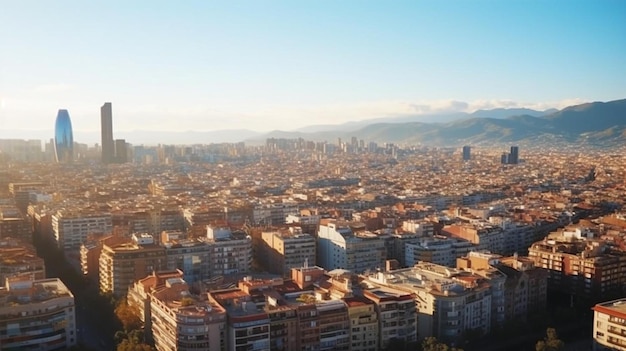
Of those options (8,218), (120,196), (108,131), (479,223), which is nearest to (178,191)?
(120,196)

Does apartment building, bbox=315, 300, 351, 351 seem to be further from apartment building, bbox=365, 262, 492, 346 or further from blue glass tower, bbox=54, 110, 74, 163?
blue glass tower, bbox=54, 110, 74, 163

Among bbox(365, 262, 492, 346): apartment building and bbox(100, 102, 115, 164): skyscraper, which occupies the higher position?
bbox(100, 102, 115, 164): skyscraper

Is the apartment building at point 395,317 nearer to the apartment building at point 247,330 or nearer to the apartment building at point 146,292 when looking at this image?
the apartment building at point 247,330

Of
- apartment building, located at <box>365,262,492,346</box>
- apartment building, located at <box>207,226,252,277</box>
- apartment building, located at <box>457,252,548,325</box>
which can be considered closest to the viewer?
apartment building, located at <box>365,262,492,346</box>

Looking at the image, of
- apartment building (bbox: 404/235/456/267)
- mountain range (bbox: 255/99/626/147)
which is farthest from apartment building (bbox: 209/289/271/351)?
mountain range (bbox: 255/99/626/147)

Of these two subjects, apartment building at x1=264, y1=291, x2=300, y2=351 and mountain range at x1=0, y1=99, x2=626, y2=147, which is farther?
mountain range at x1=0, y1=99, x2=626, y2=147

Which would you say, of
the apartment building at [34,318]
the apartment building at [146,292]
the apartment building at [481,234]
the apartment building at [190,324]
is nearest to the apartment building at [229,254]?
the apartment building at [146,292]

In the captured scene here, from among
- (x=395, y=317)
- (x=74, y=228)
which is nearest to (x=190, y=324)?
(x=395, y=317)
